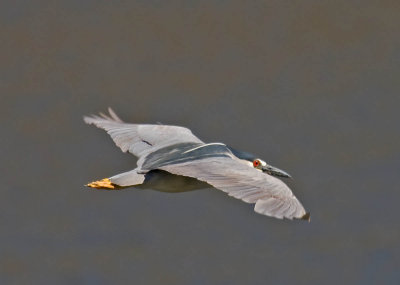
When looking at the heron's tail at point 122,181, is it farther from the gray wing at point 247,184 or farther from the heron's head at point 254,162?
the heron's head at point 254,162

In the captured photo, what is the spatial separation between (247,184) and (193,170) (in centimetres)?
58

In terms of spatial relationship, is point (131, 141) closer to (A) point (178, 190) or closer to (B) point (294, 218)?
(A) point (178, 190)

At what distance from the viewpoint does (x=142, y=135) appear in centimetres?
1088

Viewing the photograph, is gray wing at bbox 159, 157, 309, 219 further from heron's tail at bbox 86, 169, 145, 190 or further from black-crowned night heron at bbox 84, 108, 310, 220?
heron's tail at bbox 86, 169, 145, 190

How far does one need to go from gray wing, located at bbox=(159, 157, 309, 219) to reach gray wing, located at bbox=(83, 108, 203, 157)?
1.12 meters

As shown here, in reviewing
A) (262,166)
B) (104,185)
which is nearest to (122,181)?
(104,185)

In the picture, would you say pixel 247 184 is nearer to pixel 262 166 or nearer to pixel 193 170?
pixel 193 170

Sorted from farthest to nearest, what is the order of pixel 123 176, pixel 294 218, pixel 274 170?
pixel 274 170
pixel 123 176
pixel 294 218

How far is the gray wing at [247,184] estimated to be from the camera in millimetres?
8336

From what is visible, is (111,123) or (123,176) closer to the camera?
(123,176)

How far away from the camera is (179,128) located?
11.0 metres

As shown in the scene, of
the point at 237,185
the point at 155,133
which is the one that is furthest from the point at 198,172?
the point at 155,133

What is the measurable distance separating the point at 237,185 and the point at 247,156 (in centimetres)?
130

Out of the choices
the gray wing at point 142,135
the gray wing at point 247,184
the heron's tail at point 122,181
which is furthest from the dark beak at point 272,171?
the heron's tail at point 122,181
